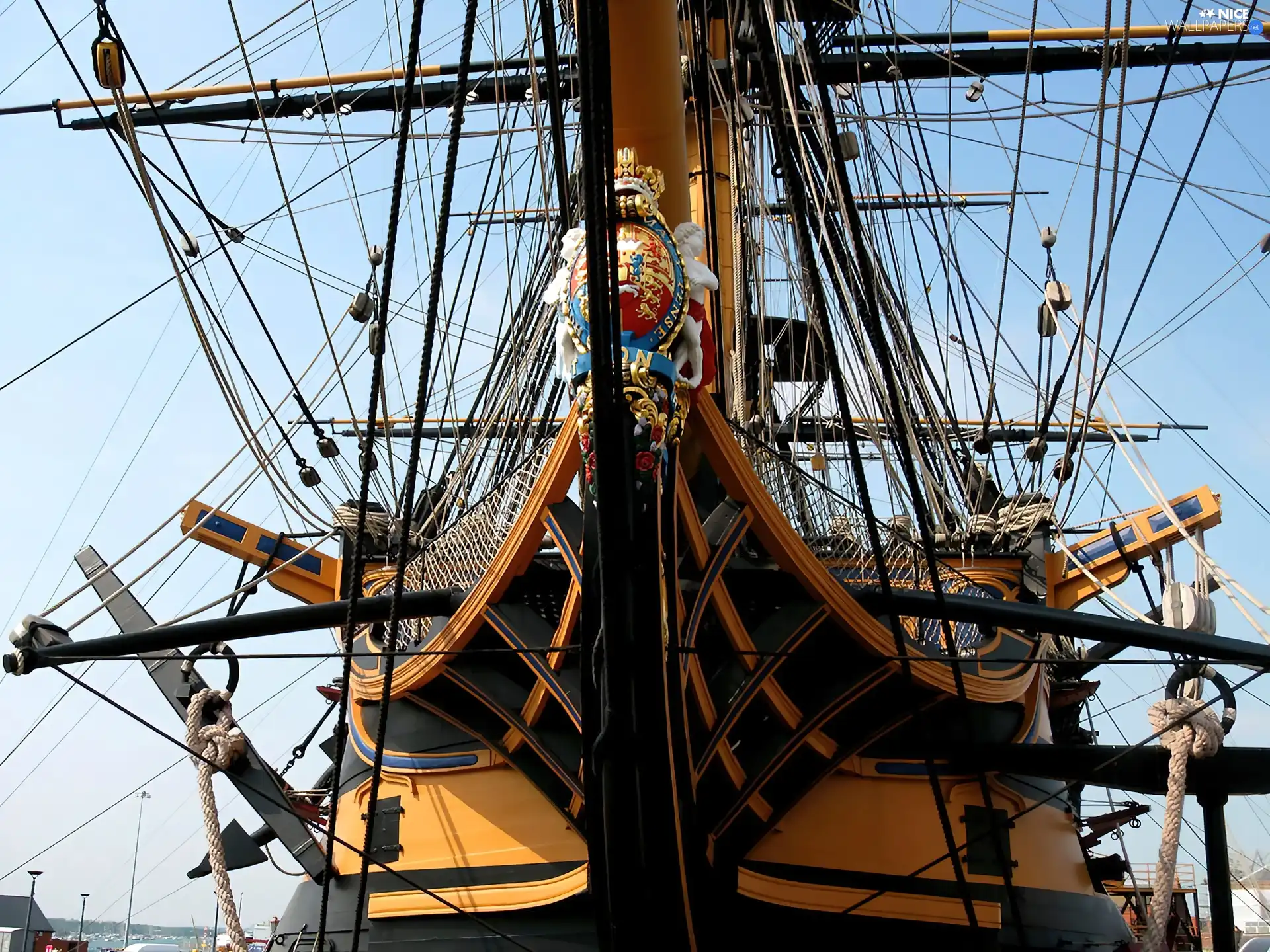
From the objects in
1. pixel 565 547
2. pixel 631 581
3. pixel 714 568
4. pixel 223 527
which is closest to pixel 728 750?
pixel 714 568

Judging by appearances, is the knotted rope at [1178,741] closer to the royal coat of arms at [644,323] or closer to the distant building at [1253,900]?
the royal coat of arms at [644,323]

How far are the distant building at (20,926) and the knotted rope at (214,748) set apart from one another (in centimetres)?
1042

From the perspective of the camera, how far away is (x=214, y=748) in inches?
272

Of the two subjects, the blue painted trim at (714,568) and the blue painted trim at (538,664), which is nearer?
the blue painted trim at (714,568)

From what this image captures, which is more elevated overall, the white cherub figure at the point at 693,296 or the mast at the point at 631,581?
the white cherub figure at the point at 693,296

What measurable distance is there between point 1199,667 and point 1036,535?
189 centimetres

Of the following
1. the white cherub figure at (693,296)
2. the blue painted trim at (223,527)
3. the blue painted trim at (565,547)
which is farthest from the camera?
the blue painted trim at (223,527)

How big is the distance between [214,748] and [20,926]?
12.3 metres

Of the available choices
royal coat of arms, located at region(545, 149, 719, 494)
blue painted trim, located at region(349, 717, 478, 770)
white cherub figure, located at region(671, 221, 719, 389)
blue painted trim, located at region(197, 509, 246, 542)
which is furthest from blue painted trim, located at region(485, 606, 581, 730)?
blue painted trim, located at region(197, 509, 246, 542)

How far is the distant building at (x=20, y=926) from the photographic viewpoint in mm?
16141

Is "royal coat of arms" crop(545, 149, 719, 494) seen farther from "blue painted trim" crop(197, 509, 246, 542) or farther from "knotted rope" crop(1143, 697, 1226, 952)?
"blue painted trim" crop(197, 509, 246, 542)

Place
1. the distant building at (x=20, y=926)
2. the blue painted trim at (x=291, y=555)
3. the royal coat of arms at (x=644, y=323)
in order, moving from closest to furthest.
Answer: the royal coat of arms at (x=644, y=323) → the blue painted trim at (x=291, y=555) → the distant building at (x=20, y=926)

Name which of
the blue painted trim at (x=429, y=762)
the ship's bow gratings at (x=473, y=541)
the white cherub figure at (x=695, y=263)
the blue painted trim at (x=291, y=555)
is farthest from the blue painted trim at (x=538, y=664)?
the blue painted trim at (x=291, y=555)

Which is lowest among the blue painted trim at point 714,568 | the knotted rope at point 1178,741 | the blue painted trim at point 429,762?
the knotted rope at point 1178,741
